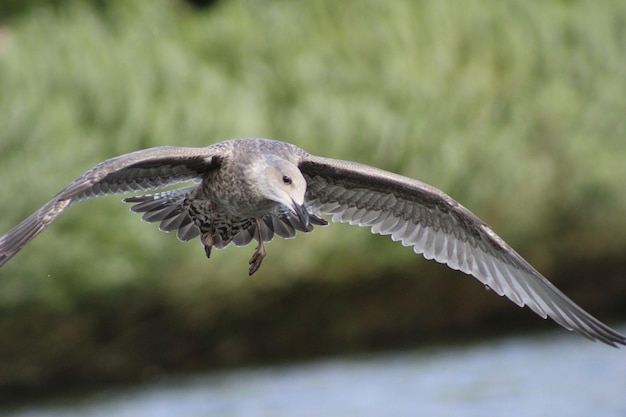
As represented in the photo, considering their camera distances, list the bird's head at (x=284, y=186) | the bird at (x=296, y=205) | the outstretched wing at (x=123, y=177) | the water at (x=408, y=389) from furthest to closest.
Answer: the water at (x=408, y=389), the bird at (x=296, y=205), the bird's head at (x=284, y=186), the outstretched wing at (x=123, y=177)

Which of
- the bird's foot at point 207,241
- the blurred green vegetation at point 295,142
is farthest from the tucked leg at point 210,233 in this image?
the blurred green vegetation at point 295,142

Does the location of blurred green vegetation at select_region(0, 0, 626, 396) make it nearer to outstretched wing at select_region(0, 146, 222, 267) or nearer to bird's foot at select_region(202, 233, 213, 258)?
bird's foot at select_region(202, 233, 213, 258)

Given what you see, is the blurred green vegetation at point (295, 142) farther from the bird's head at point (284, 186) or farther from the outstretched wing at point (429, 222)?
the bird's head at point (284, 186)

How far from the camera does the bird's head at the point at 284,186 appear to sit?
7711 millimetres

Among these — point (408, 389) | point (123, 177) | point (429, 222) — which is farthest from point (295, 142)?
point (123, 177)

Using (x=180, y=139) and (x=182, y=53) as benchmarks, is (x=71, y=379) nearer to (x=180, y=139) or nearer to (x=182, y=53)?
(x=180, y=139)

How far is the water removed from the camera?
14789mm

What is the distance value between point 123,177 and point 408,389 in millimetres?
8207

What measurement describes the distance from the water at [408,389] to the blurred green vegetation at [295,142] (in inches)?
28.8

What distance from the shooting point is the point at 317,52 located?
19328mm

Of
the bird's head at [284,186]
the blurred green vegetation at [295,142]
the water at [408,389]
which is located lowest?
the water at [408,389]

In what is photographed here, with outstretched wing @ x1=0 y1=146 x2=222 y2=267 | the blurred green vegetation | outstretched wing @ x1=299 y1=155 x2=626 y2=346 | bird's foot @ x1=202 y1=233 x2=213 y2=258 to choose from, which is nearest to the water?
the blurred green vegetation

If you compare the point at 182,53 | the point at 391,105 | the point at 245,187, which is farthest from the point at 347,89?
the point at 245,187

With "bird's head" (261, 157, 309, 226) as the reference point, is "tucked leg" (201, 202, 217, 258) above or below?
below
